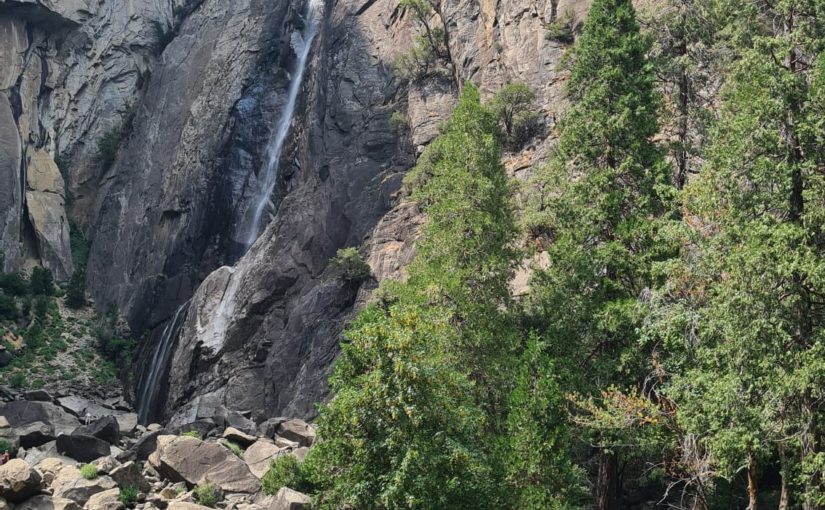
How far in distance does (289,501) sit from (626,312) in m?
9.48

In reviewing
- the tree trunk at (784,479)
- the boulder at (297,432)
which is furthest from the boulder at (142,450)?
the tree trunk at (784,479)

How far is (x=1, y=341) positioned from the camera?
50281 millimetres

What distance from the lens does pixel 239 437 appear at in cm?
2738

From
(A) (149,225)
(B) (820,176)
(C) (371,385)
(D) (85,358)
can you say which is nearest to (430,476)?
(C) (371,385)

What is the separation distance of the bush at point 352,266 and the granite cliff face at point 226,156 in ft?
1.75

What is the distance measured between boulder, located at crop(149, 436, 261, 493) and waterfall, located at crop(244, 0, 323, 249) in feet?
91.5

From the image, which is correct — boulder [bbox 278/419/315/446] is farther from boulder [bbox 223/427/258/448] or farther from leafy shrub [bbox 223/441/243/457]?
leafy shrub [bbox 223/441/243/457]

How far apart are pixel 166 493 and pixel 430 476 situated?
9.94 metres

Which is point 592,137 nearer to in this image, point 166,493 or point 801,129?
point 801,129

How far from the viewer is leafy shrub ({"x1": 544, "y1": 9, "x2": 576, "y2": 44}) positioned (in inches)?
1409

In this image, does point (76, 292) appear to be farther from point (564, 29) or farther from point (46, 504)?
point (46, 504)

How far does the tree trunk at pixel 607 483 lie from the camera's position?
63.2ft

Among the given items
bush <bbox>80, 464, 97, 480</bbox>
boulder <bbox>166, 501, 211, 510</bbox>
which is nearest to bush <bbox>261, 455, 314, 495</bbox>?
boulder <bbox>166, 501, 211, 510</bbox>

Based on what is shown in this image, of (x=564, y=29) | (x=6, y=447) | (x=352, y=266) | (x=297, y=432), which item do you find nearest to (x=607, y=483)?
(x=297, y=432)
